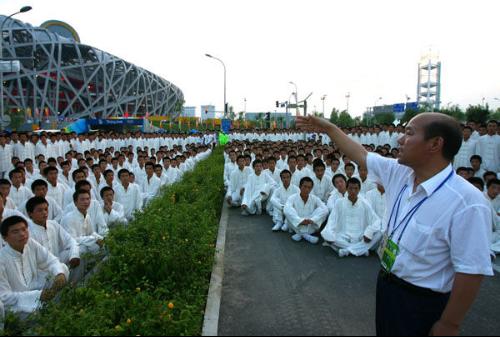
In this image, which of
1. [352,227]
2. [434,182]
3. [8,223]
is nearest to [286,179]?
[352,227]

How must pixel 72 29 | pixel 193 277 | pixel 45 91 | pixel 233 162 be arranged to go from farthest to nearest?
pixel 72 29 < pixel 45 91 < pixel 233 162 < pixel 193 277

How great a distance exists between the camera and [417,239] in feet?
5.89

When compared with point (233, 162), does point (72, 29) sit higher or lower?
higher

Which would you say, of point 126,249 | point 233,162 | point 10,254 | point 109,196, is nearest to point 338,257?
point 126,249

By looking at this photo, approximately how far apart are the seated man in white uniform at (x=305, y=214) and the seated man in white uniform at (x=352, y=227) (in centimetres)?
39

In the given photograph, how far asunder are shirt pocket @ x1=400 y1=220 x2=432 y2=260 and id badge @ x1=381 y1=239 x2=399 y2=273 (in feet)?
0.31

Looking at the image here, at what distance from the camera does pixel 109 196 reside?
6547mm

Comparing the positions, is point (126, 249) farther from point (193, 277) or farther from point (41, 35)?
point (41, 35)

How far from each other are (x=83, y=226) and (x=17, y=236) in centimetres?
176

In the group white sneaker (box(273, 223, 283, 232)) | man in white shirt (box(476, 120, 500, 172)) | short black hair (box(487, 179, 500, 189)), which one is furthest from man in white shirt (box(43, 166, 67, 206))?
man in white shirt (box(476, 120, 500, 172))

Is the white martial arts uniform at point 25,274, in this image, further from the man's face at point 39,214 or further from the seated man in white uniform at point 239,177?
the seated man in white uniform at point 239,177

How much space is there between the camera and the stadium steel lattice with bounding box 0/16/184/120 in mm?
52594

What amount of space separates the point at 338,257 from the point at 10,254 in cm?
426

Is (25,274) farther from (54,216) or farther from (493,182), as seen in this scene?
(493,182)
